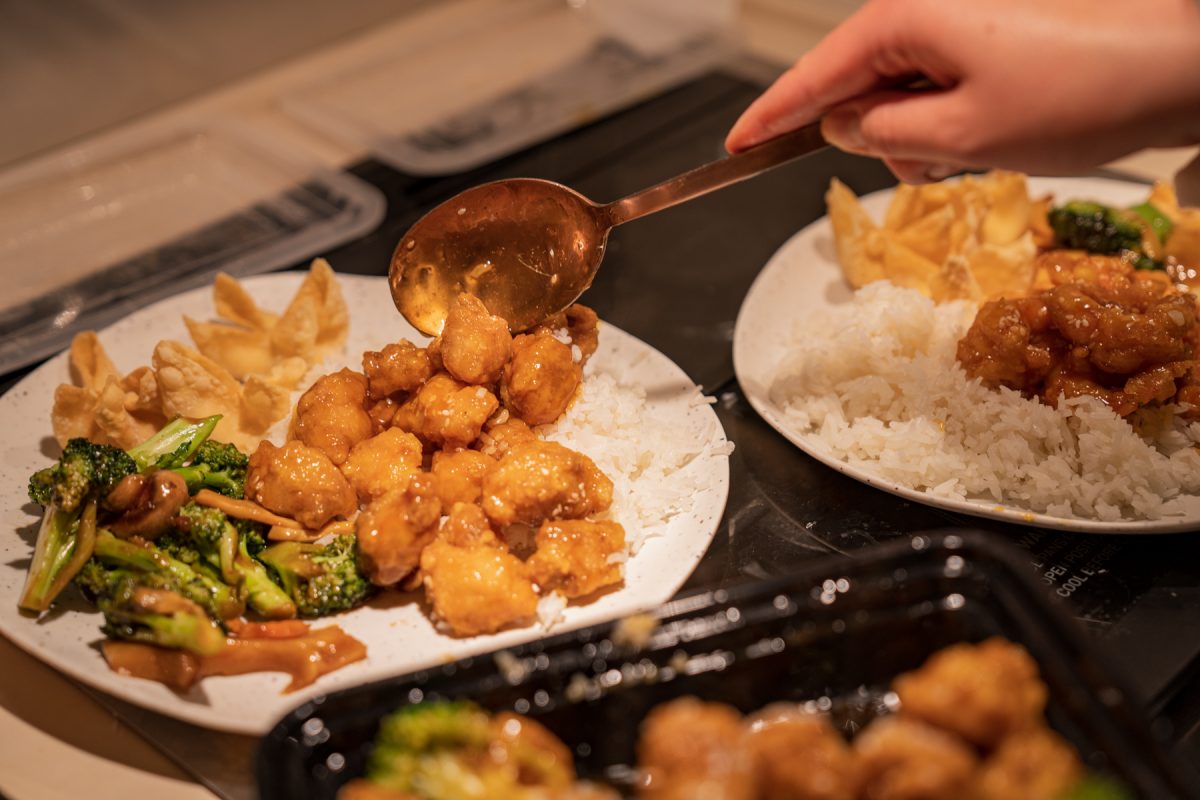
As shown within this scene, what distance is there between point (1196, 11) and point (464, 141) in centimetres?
292

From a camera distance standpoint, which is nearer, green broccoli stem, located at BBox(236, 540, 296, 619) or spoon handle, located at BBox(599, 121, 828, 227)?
green broccoli stem, located at BBox(236, 540, 296, 619)

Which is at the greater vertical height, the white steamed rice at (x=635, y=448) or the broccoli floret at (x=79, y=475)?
the broccoli floret at (x=79, y=475)

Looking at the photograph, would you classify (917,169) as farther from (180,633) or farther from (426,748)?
(180,633)

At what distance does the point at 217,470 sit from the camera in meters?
2.62

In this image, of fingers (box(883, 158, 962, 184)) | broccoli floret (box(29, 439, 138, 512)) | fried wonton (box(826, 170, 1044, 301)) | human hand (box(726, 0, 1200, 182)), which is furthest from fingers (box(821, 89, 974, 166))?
broccoli floret (box(29, 439, 138, 512))

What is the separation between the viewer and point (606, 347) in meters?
3.13

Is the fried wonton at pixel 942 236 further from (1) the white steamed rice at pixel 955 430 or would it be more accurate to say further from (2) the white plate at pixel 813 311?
(1) the white steamed rice at pixel 955 430

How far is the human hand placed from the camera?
2.05 meters

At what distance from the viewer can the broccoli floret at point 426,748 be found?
162 cm

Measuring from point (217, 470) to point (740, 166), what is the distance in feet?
4.73

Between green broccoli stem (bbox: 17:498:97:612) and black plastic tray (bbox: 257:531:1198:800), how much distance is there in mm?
916

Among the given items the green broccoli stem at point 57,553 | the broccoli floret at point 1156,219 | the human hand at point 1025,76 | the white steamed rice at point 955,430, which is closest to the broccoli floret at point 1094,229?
the broccoli floret at point 1156,219

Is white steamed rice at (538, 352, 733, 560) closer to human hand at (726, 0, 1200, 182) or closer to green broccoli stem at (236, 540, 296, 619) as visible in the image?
green broccoli stem at (236, 540, 296, 619)

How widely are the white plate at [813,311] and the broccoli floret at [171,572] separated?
1403 mm
